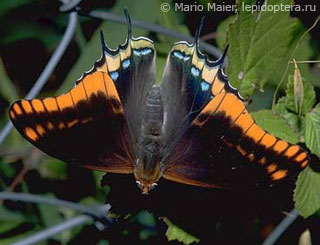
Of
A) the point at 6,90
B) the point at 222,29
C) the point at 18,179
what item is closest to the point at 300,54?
the point at 222,29

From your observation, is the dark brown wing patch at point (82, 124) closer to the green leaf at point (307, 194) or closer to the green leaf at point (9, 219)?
the green leaf at point (307, 194)

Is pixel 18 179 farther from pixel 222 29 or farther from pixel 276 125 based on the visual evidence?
pixel 276 125

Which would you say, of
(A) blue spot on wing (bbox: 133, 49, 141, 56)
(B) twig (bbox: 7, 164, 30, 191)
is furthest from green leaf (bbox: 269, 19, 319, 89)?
(B) twig (bbox: 7, 164, 30, 191)

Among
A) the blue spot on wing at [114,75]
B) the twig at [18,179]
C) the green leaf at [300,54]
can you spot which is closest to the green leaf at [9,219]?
the twig at [18,179]

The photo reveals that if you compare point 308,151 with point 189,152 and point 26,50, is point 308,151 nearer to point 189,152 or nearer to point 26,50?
point 189,152

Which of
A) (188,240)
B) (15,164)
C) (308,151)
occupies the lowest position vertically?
(15,164)

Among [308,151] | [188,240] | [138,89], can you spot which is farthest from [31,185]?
[308,151]

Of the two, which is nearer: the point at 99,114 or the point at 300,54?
the point at 99,114
